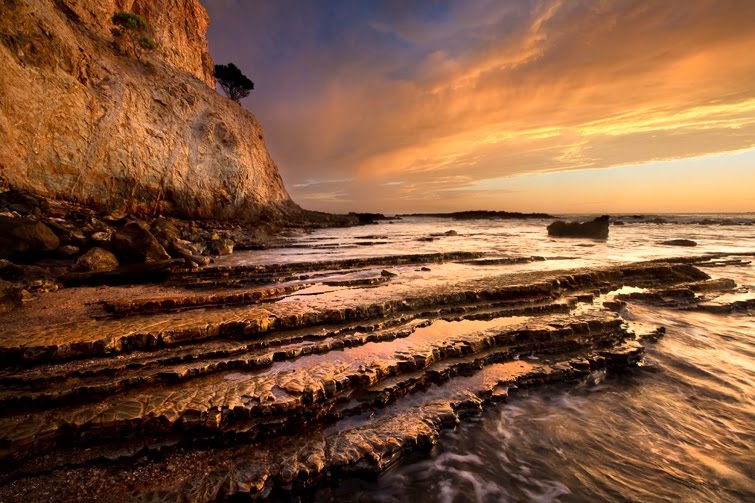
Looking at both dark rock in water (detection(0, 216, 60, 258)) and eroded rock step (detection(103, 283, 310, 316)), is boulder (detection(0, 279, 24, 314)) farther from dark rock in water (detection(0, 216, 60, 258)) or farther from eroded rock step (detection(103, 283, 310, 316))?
dark rock in water (detection(0, 216, 60, 258))

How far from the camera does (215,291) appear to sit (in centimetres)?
802

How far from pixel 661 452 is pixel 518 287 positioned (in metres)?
4.73

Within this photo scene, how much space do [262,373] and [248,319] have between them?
1.67 metres

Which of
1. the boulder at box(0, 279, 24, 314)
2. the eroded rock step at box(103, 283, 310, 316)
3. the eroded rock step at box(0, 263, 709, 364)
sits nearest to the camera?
the eroded rock step at box(0, 263, 709, 364)

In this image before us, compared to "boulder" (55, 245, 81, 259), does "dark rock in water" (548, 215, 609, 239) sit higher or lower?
lower

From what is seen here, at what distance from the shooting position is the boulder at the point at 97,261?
947 centimetres

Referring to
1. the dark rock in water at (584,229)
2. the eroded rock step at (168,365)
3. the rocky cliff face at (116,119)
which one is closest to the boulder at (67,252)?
the rocky cliff face at (116,119)

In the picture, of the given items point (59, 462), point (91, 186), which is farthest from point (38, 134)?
point (59, 462)

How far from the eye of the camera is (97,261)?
9.86m

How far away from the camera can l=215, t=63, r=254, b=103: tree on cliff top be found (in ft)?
157

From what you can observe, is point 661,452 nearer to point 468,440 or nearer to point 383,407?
point 468,440

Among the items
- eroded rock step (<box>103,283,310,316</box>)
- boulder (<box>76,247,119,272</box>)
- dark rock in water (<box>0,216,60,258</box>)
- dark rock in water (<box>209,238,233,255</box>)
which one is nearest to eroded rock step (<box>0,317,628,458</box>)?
eroded rock step (<box>103,283,310,316</box>)

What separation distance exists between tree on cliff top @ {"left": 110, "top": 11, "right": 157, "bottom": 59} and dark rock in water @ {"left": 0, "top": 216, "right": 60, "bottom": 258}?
75.6 ft

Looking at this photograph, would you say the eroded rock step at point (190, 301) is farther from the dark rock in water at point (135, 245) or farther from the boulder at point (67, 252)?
the boulder at point (67, 252)
